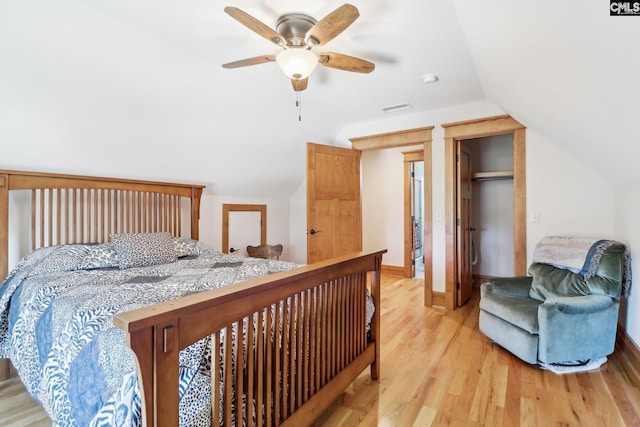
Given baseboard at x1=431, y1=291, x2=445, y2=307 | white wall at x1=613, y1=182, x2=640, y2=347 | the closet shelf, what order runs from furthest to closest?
the closet shelf, baseboard at x1=431, y1=291, x2=445, y2=307, white wall at x1=613, y1=182, x2=640, y2=347

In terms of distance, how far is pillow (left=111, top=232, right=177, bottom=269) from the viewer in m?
2.49

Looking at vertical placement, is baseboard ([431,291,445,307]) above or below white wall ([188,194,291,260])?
below

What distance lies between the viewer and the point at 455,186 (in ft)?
11.4

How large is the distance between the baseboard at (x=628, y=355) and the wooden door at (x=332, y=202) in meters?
2.50

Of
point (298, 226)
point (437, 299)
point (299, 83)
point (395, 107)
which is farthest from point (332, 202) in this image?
point (299, 83)

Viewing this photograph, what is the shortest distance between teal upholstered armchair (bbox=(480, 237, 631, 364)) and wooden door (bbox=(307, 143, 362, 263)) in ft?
5.70

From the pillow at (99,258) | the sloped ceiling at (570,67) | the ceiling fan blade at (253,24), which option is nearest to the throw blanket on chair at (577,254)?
the sloped ceiling at (570,67)

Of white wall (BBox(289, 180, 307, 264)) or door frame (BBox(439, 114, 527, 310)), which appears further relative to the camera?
white wall (BBox(289, 180, 307, 264))

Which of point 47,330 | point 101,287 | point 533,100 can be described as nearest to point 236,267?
point 101,287

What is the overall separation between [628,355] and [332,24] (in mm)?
3006

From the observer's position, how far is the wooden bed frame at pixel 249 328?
842 millimetres

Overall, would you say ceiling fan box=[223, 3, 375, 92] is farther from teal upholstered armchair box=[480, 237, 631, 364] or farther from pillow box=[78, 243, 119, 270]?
teal upholstered armchair box=[480, 237, 631, 364]

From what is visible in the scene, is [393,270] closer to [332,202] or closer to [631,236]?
[332,202]

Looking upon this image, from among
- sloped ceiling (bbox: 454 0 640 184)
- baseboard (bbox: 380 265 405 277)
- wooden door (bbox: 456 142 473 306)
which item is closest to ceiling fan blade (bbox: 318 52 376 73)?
sloped ceiling (bbox: 454 0 640 184)
